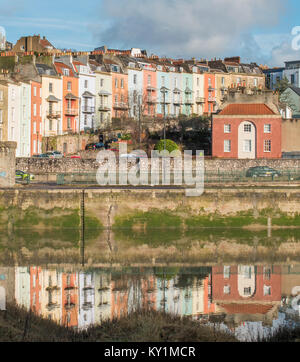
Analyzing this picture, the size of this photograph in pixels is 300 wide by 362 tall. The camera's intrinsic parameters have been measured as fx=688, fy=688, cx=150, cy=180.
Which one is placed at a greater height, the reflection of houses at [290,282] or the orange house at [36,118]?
the orange house at [36,118]

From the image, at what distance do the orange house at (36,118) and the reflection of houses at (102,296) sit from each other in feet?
146

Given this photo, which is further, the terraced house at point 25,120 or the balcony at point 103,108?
the balcony at point 103,108

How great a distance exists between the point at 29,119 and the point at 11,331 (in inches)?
2222

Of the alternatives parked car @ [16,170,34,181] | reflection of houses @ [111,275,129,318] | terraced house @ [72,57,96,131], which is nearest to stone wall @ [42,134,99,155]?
terraced house @ [72,57,96,131]

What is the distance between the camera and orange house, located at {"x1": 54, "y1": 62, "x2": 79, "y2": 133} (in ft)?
258

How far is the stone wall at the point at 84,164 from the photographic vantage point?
2335 inches

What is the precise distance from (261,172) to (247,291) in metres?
29.8

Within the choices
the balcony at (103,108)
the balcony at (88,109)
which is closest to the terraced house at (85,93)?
the balcony at (88,109)

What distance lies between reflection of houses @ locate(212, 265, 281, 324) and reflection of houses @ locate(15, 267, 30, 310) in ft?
22.0

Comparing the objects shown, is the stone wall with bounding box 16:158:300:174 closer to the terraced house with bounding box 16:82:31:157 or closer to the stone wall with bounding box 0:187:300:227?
the terraced house with bounding box 16:82:31:157

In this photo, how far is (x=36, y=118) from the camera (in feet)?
242

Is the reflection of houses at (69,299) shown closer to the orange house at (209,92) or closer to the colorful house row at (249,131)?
the colorful house row at (249,131)

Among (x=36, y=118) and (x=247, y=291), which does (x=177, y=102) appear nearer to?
(x=36, y=118)
